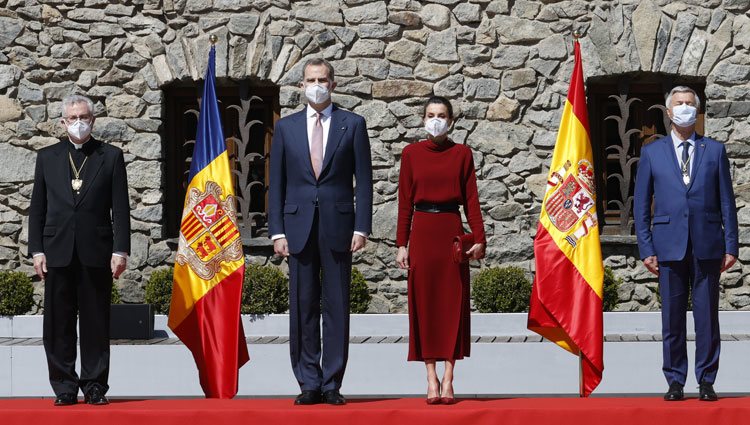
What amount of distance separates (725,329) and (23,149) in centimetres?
601

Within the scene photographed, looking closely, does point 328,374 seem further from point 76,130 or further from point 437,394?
point 76,130

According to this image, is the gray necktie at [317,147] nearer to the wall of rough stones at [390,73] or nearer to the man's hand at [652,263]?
the man's hand at [652,263]

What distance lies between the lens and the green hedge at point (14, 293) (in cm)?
1006

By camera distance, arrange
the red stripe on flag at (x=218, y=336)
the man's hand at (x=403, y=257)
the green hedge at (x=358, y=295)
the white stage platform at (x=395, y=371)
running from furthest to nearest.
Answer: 1. the green hedge at (x=358, y=295)
2. the white stage platform at (x=395, y=371)
3. the red stripe on flag at (x=218, y=336)
4. the man's hand at (x=403, y=257)

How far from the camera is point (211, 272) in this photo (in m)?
7.29

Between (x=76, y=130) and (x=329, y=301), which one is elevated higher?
(x=76, y=130)

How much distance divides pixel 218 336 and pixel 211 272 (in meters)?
0.42

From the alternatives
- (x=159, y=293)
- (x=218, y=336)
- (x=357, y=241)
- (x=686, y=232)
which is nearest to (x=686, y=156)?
(x=686, y=232)

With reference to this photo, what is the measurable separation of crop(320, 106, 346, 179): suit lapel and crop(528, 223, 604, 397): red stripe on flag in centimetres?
158

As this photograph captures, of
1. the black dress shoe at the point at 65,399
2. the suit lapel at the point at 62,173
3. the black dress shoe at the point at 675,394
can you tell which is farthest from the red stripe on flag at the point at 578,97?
the black dress shoe at the point at 65,399

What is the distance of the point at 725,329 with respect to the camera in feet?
31.2

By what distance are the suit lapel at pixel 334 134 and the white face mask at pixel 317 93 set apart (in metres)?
0.12

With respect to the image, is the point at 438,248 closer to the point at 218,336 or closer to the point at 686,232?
the point at 686,232

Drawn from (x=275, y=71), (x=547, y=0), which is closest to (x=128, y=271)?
(x=275, y=71)
